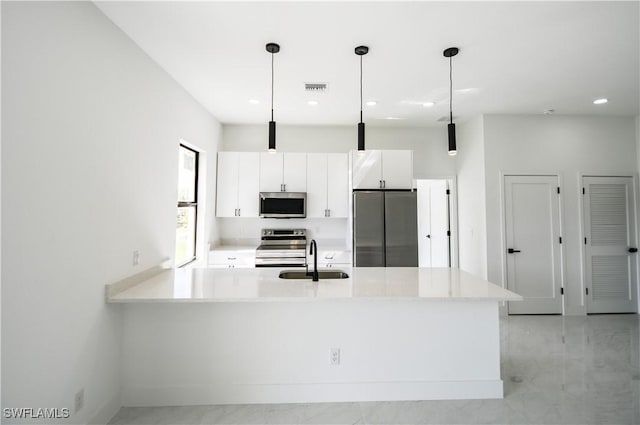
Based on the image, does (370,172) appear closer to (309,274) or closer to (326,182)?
(326,182)

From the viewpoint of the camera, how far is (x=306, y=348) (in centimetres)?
220

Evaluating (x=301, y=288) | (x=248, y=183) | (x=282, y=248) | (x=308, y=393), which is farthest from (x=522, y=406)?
(x=248, y=183)

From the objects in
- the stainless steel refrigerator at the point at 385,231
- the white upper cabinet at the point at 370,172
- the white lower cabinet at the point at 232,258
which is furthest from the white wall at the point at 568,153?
the white lower cabinet at the point at 232,258

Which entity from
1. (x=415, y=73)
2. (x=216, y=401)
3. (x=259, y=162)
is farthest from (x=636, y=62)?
(x=216, y=401)

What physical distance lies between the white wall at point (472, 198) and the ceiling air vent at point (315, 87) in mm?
2353

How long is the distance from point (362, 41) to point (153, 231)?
7.63 feet

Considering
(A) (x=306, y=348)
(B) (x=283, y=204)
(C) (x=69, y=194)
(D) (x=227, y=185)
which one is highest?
(D) (x=227, y=185)

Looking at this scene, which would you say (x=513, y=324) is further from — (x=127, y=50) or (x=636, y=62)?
(x=127, y=50)

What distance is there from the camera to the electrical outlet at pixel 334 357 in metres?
2.20

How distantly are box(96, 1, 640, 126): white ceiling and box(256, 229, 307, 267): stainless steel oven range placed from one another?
1.83 metres

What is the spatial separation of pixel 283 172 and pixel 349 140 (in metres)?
1.18

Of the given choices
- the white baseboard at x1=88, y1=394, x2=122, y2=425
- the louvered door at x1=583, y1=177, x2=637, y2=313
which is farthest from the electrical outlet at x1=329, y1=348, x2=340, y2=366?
the louvered door at x1=583, y1=177, x2=637, y2=313

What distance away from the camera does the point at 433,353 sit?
87.6 inches

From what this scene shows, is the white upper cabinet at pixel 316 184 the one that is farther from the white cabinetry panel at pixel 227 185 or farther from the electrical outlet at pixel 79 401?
the electrical outlet at pixel 79 401
